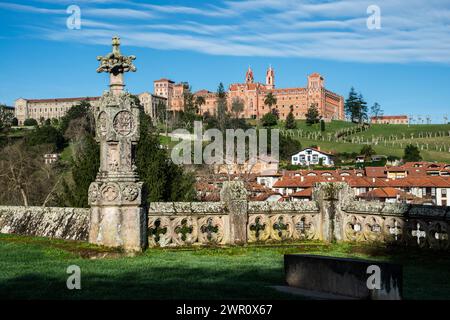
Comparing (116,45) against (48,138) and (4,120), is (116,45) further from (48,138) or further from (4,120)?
(4,120)

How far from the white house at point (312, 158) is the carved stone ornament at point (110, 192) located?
113 meters

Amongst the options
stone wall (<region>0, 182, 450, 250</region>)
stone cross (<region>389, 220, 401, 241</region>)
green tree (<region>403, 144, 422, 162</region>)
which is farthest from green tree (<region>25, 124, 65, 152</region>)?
stone cross (<region>389, 220, 401, 241</region>)

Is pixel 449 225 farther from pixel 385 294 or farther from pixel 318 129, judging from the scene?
pixel 318 129

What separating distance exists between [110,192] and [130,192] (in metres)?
0.38

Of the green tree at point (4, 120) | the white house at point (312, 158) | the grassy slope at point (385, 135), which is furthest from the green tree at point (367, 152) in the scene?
the green tree at point (4, 120)

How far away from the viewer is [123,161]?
11672 mm

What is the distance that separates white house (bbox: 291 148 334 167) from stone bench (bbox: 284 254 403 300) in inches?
4564

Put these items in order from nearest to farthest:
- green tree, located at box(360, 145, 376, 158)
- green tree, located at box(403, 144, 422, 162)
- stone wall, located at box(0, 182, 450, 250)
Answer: stone wall, located at box(0, 182, 450, 250), green tree, located at box(403, 144, 422, 162), green tree, located at box(360, 145, 376, 158)

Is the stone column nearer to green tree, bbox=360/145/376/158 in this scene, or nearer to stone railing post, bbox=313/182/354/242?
stone railing post, bbox=313/182/354/242

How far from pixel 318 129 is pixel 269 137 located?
60820 mm

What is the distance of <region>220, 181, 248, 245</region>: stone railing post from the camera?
12.7 meters

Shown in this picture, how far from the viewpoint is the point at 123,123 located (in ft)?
38.7
